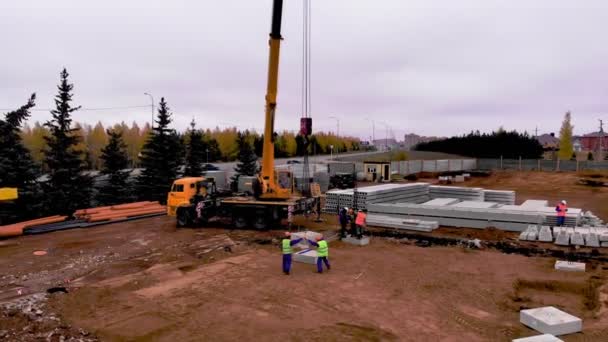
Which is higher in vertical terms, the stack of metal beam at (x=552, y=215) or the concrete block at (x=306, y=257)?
the stack of metal beam at (x=552, y=215)

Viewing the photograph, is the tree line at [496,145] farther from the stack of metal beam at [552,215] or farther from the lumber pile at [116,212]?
the lumber pile at [116,212]

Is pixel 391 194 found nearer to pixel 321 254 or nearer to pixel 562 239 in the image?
pixel 562 239

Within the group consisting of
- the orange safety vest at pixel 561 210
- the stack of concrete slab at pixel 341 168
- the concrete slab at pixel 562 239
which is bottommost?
the concrete slab at pixel 562 239

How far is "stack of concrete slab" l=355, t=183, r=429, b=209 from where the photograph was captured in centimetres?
2241

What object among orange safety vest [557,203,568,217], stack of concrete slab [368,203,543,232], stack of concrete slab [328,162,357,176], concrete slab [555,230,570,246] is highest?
stack of concrete slab [328,162,357,176]

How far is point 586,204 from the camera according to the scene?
30047 mm

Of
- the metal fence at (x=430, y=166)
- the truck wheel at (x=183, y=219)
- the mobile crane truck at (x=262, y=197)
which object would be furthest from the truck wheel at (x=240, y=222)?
the metal fence at (x=430, y=166)

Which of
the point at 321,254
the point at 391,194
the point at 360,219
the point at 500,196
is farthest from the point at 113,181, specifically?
the point at 500,196

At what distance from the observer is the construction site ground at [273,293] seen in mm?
8703

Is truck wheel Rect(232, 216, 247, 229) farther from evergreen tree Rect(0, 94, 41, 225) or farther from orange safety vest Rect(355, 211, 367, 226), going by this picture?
evergreen tree Rect(0, 94, 41, 225)

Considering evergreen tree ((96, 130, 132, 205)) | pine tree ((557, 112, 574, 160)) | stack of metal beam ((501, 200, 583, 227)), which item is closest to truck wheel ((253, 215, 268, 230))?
stack of metal beam ((501, 200, 583, 227))

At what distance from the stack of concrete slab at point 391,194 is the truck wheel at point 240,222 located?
6.13m

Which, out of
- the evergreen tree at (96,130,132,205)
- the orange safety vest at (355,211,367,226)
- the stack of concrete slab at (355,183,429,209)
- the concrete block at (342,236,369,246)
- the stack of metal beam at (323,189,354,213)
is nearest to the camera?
the orange safety vest at (355,211,367,226)

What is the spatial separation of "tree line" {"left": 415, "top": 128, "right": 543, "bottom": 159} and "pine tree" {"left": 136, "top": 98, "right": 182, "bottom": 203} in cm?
5727
